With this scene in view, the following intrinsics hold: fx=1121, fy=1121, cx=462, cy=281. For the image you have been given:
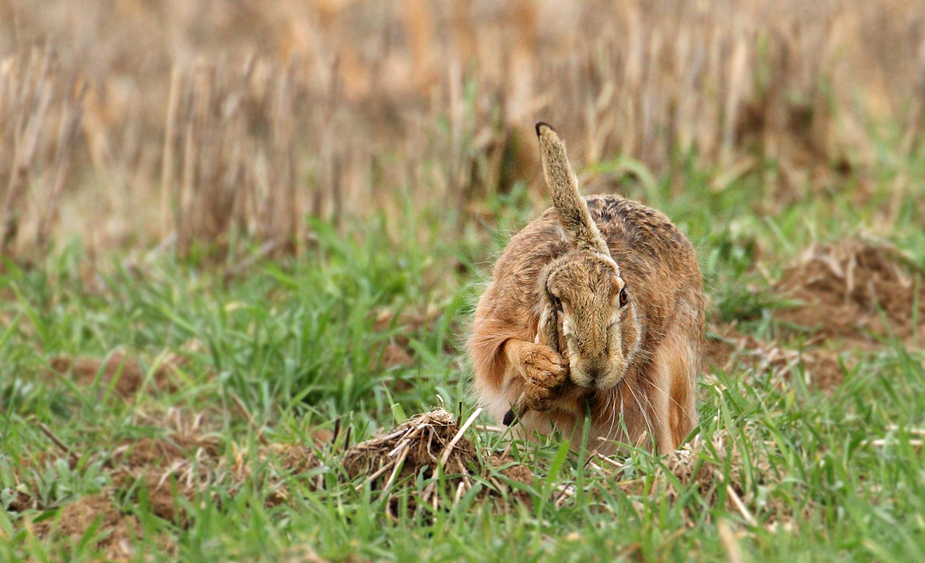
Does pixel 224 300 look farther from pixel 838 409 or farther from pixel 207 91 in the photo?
pixel 838 409

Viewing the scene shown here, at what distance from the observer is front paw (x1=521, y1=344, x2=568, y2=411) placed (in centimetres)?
355

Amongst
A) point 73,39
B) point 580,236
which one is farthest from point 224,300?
point 73,39

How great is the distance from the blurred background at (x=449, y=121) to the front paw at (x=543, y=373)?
265cm

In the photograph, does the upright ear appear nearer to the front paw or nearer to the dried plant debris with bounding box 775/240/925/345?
the front paw

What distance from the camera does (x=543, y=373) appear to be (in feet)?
11.7

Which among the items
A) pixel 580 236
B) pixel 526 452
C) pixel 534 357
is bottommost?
pixel 526 452

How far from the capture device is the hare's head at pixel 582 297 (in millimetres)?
3414

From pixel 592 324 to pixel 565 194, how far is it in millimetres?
426

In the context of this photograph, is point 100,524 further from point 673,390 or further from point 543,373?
point 673,390

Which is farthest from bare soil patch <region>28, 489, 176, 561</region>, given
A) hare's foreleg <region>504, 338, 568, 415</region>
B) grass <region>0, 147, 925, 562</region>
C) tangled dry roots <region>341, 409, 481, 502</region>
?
hare's foreleg <region>504, 338, 568, 415</region>

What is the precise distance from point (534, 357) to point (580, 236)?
0.42m

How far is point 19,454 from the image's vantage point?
4551mm

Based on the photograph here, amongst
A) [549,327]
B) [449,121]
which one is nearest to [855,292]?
[449,121]

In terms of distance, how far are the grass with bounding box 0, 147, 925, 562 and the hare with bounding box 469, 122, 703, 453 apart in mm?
175
